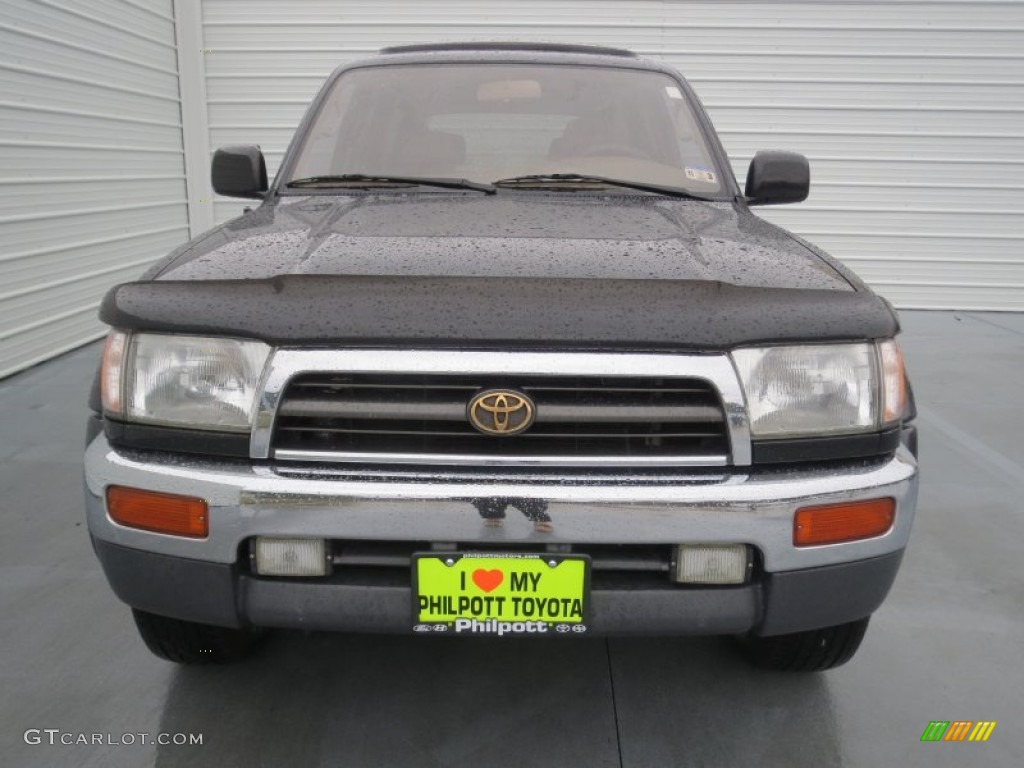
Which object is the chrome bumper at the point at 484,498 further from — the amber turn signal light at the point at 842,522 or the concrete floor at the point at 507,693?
the concrete floor at the point at 507,693

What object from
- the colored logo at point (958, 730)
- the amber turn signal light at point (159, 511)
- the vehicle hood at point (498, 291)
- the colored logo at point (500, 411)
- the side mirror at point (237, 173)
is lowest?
the colored logo at point (958, 730)

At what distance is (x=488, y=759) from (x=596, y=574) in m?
0.57

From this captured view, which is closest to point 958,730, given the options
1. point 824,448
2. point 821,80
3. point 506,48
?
point 824,448

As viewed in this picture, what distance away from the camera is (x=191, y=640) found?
2.06 m

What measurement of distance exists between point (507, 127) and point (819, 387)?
1.50 meters

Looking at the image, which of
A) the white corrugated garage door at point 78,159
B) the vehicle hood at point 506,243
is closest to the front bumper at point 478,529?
the vehicle hood at point 506,243

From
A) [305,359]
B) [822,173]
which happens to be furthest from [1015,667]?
[822,173]

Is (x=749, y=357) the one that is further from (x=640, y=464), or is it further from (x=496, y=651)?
(x=496, y=651)

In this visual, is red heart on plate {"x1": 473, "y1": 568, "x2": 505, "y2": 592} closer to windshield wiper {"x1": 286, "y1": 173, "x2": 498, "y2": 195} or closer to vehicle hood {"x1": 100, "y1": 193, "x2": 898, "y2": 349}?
vehicle hood {"x1": 100, "y1": 193, "x2": 898, "y2": 349}

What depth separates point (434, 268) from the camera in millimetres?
1696

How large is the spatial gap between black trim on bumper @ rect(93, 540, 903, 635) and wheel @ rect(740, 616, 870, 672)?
A: 36 cm

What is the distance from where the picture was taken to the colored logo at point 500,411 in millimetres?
1559

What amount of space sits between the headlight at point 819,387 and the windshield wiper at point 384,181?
109 centimetres

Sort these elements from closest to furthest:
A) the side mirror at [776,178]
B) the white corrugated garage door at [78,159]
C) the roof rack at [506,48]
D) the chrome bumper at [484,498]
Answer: the chrome bumper at [484,498] → the side mirror at [776,178] → the roof rack at [506,48] → the white corrugated garage door at [78,159]
